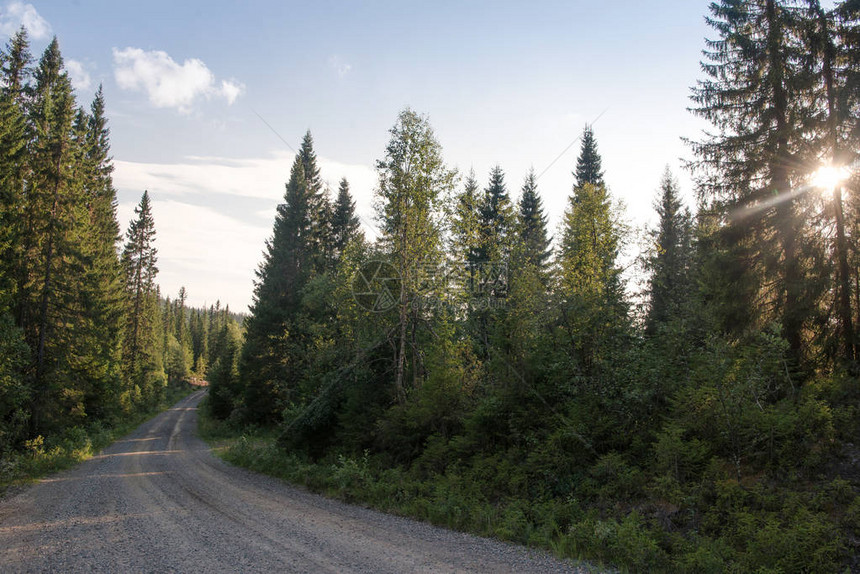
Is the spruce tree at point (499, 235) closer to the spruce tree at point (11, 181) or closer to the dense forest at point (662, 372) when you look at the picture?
the dense forest at point (662, 372)

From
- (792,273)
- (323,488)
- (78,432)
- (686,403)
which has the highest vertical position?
(792,273)

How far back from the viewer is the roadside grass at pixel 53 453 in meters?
14.0

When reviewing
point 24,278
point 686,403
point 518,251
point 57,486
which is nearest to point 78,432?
point 24,278

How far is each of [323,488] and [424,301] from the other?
6.40m

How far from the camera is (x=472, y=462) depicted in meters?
11.4

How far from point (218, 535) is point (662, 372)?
9.91 metres

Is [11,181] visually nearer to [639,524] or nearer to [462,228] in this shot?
[462,228]

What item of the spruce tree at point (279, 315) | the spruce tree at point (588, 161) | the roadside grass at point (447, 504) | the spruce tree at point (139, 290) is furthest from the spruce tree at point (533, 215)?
the spruce tree at point (139, 290)

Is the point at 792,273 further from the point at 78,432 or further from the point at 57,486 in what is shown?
the point at 78,432

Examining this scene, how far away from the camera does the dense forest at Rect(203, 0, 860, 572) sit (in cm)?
755

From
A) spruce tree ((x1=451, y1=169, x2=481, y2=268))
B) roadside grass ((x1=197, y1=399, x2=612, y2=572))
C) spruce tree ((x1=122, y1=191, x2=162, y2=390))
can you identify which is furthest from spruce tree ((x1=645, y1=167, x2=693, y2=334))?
spruce tree ((x1=122, y1=191, x2=162, y2=390))

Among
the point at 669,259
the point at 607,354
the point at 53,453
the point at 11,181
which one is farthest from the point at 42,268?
the point at 669,259

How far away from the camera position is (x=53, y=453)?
17.6 m

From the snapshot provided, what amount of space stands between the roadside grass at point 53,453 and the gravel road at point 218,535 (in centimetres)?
131
